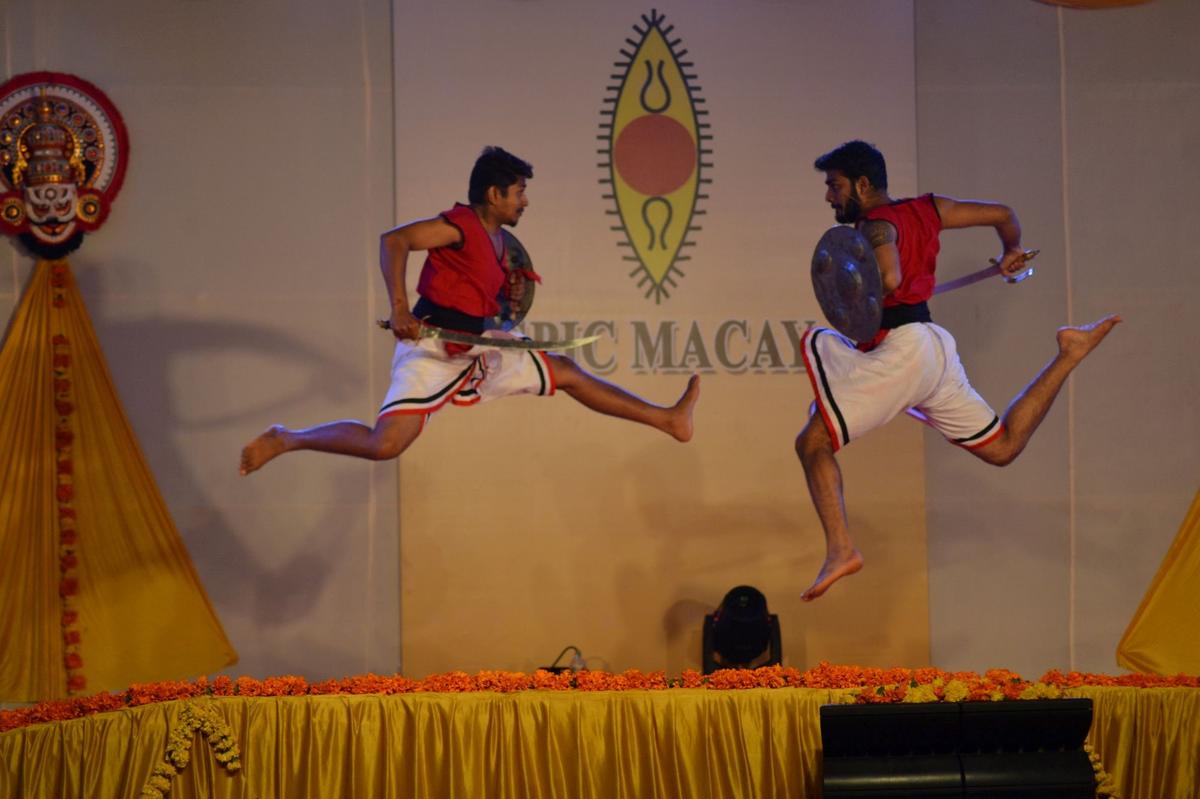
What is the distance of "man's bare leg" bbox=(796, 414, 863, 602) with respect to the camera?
5.97m

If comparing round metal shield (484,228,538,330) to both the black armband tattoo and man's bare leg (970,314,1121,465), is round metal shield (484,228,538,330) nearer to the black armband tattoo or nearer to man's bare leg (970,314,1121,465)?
the black armband tattoo

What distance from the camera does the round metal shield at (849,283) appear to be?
584 cm

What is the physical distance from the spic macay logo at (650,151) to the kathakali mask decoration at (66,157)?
256cm

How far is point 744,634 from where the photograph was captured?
694 centimetres

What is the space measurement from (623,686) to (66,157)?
156 inches

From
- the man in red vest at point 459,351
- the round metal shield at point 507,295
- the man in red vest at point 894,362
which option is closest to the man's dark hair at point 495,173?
the man in red vest at point 459,351

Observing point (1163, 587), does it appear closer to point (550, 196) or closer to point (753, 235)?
point (753, 235)

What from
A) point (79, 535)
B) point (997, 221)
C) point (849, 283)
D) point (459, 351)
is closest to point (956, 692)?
point (849, 283)

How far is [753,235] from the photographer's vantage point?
303 inches

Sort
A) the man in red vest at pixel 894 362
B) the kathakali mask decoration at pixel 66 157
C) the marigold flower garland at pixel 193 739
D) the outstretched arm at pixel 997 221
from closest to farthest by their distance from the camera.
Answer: the marigold flower garland at pixel 193 739, the man in red vest at pixel 894 362, the outstretched arm at pixel 997 221, the kathakali mask decoration at pixel 66 157

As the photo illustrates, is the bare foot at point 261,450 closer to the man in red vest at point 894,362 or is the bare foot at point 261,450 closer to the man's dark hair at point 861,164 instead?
the man in red vest at point 894,362

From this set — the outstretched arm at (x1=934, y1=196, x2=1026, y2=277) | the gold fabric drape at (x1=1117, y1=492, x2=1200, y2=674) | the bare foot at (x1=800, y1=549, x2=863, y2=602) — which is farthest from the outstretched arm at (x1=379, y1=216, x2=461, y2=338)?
the gold fabric drape at (x1=1117, y1=492, x2=1200, y2=674)

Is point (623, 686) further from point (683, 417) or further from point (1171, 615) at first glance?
point (1171, 615)

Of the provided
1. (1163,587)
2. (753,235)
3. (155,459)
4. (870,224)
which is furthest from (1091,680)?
(155,459)
